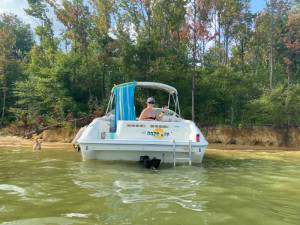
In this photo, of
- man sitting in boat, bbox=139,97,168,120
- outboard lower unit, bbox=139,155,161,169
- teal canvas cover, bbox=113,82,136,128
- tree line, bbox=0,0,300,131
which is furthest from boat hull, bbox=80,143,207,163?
tree line, bbox=0,0,300,131

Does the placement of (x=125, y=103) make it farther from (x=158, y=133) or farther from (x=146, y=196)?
(x=146, y=196)

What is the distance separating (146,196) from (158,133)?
4.91 meters

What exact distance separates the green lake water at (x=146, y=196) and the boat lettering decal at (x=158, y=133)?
1293 mm

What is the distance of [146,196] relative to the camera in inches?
242

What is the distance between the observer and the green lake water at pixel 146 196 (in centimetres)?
487

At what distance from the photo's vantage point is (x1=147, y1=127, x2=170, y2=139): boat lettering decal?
10930 millimetres

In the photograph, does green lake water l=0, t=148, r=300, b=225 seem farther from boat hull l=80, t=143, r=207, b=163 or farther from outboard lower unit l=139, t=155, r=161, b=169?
boat hull l=80, t=143, r=207, b=163

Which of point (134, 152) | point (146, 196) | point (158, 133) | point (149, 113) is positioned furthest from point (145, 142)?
point (146, 196)

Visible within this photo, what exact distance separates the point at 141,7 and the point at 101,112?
935 centimetres

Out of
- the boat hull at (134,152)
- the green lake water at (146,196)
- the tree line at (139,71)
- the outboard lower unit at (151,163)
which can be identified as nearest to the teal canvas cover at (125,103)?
the boat hull at (134,152)

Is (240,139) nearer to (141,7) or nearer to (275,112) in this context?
(275,112)

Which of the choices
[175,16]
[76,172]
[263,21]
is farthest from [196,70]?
[76,172]

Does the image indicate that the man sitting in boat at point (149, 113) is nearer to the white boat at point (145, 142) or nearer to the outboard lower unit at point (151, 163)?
the white boat at point (145, 142)

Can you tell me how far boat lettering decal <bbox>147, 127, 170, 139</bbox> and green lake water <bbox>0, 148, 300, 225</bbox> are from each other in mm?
1293
